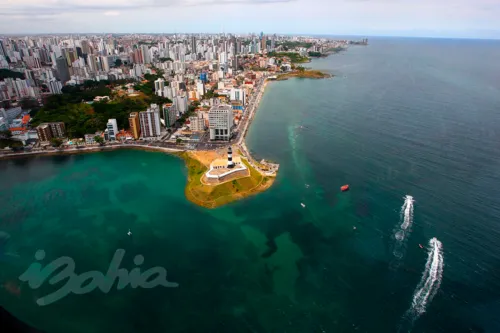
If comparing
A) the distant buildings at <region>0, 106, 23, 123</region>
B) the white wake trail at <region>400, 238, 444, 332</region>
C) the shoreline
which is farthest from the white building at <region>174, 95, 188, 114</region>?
the white wake trail at <region>400, 238, 444, 332</region>

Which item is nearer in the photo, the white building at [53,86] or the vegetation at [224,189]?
the vegetation at [224,189]

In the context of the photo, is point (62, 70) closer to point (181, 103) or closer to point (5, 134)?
point (5, 134)

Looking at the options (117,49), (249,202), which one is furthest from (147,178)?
(117,49)

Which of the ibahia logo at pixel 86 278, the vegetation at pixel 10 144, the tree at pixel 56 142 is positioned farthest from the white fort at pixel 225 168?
the vegetation at pixel 10 144

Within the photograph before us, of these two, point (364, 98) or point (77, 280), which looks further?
point (364, 98)

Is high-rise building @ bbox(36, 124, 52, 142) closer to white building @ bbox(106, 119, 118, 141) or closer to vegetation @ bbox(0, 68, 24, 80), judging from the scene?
white building @ bbox(106, 119, 118, 141)

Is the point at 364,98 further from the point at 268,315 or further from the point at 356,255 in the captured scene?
the point at 268,315

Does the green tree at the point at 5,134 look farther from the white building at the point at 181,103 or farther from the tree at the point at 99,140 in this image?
the white building at the point at 181,103
